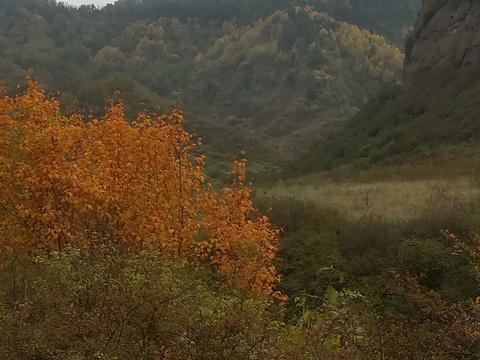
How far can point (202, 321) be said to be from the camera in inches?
169

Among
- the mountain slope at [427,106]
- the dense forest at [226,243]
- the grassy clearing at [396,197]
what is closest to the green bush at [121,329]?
the dense forest at [226,243]

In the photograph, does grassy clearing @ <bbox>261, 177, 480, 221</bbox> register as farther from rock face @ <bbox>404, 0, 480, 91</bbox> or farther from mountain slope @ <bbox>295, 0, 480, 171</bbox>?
rock face @ <bbox>404, 0, 480, 91</bbox>

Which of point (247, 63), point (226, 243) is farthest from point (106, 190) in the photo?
point (247, 63)

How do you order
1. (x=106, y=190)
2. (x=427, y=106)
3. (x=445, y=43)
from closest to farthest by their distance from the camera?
(x=106, y=190) < (x=427, y=106) < (x=445, y=43)

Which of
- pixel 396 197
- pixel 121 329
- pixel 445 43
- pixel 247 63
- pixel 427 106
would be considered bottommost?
pixel 121 329

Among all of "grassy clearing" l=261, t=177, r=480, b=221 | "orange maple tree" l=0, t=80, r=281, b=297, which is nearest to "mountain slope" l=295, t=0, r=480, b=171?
"grassy clearing" l=261, t=177, r=480, b=221

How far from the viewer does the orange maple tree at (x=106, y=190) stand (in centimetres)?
803

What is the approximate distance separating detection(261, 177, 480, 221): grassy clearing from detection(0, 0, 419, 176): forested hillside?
67.2 metres

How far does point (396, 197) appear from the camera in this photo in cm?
1655

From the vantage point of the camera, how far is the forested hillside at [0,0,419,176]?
11191 centimetres

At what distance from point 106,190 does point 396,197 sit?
11.6 m

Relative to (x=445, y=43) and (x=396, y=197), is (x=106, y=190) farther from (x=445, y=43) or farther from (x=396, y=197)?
(x=445, y=43)

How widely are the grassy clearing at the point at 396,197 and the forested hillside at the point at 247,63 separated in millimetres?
67232

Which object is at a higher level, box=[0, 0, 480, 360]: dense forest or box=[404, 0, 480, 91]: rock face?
box=[404, 0, 480, 91]: rock face
